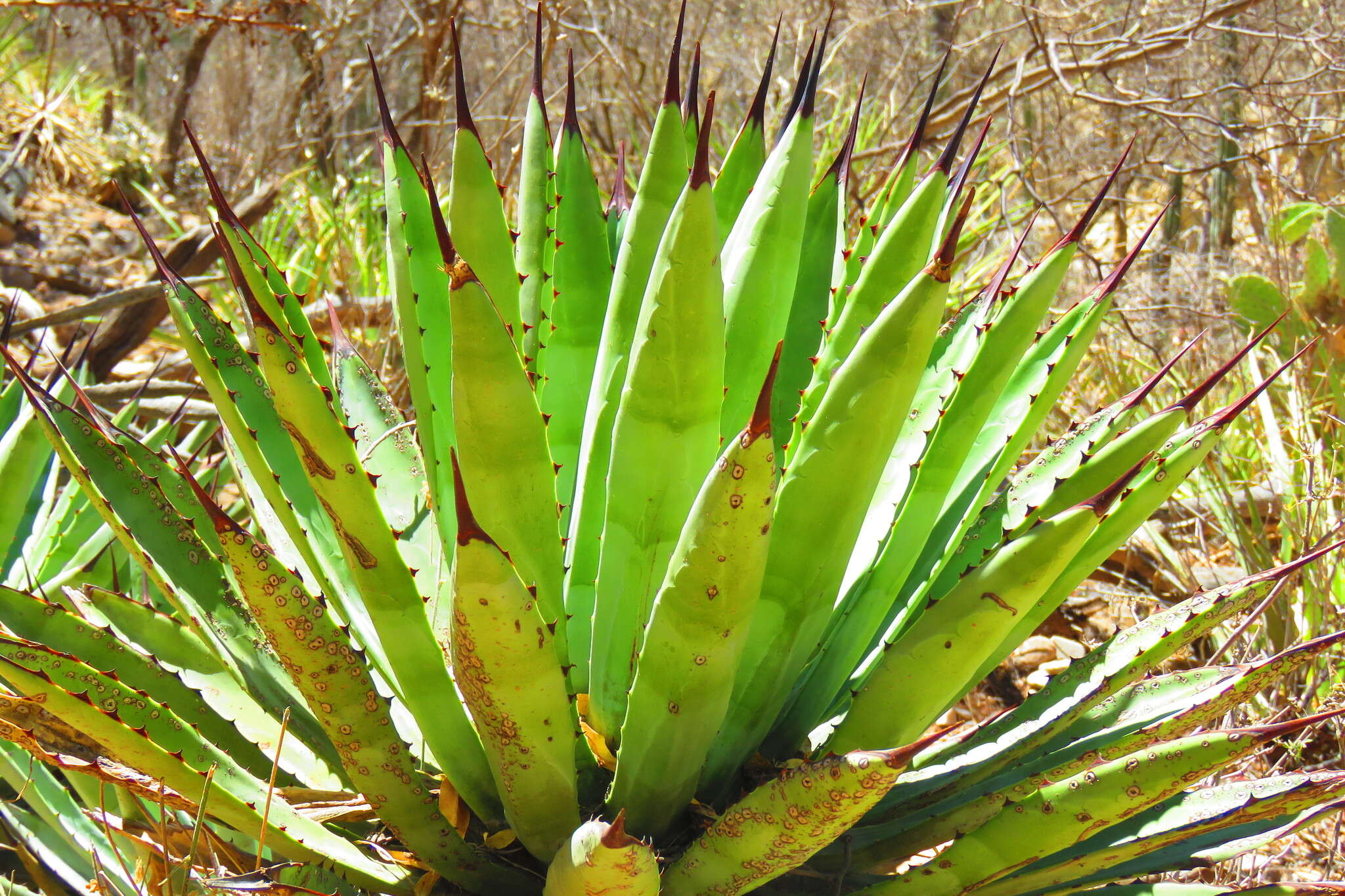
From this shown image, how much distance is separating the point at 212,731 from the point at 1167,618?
4.03 ft

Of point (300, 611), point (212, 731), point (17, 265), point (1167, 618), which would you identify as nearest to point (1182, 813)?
point (1167, 618)

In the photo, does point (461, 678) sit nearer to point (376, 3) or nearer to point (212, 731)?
point (212, 731)

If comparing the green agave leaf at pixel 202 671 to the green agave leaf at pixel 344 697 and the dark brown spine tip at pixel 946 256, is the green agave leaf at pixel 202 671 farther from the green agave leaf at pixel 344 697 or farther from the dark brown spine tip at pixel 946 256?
the dark brown spine tip at pixel 946 256

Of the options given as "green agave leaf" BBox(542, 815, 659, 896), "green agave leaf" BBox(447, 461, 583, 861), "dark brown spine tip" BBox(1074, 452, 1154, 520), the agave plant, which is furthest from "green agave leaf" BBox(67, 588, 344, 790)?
"dark brown spine tip" BBox(1074, 452, 1154, 520)

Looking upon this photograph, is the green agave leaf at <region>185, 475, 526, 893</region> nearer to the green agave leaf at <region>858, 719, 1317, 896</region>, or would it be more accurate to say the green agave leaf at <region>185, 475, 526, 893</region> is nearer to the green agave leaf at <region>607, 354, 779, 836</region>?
the green agave leaf at <region>607, 354, 779, 836</region>

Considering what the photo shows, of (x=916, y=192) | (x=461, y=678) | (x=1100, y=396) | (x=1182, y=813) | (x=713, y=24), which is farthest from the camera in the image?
(x=713, y=24)

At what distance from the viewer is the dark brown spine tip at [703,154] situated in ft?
3.11

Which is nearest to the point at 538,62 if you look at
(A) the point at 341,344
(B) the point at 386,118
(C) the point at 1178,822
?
(B) the point at 386,118

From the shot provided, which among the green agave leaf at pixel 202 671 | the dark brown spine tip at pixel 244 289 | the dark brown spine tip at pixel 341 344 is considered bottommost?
the green agave leaf at pixel 202 671

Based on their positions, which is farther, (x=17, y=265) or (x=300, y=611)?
(x=17, y=265)

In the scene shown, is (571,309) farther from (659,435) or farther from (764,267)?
(659,435)

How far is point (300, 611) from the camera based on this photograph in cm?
105

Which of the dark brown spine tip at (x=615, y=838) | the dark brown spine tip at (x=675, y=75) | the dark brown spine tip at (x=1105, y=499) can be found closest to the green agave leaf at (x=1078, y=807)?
the dark brown spine tip at (x=1105, y=499)

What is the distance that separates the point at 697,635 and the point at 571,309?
0.64m
